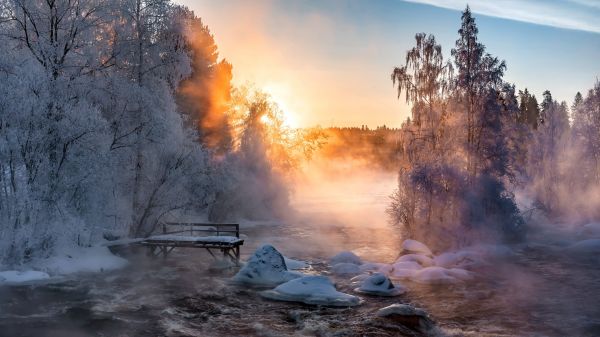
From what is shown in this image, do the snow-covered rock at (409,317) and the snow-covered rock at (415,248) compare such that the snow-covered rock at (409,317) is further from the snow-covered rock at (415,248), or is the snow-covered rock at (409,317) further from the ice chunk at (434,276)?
the snow-covered rock at (415,248)

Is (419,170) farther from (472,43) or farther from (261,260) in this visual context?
(261,260)

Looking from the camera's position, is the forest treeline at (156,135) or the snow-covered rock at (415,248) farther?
the snow-covered rock at (415,248)

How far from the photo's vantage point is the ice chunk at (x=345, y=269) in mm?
23472

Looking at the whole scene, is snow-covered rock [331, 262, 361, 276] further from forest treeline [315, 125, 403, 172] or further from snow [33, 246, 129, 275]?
forest treeline [315, 125, 403, 172]

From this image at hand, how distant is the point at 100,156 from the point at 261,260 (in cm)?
832

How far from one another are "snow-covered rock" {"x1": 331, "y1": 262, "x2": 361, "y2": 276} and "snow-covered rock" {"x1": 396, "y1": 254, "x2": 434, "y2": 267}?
2.75 m

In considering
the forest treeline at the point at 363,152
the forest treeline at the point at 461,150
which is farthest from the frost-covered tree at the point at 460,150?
the forest treeline at the point at 363,152

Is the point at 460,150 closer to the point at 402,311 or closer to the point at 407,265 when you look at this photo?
the point at 407,265

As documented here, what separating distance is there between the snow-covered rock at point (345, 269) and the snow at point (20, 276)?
12276 mm

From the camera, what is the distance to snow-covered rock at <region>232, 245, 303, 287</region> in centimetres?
2100

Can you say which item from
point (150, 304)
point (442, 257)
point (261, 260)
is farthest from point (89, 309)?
point (442, 257)

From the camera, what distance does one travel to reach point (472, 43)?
32.6 metres

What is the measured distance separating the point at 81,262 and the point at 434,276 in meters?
15.3

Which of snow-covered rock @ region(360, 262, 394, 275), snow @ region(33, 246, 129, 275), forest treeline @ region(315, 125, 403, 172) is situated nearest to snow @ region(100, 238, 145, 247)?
snow @ region(33, 246, 129, 275)
